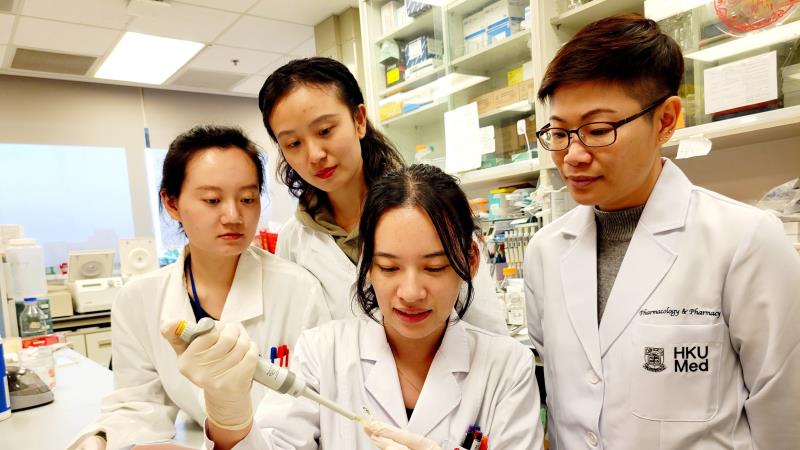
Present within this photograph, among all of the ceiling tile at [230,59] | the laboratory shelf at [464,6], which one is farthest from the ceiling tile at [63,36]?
the laboratory shelf at [464,6]

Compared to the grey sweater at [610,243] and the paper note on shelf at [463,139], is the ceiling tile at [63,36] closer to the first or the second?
the paper note on shelf at [463,139]

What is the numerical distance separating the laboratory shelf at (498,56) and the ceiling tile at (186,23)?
2.01 metres

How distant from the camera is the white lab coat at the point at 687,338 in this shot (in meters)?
0.94

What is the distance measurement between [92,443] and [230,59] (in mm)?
4368

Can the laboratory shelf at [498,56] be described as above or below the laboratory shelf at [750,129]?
above

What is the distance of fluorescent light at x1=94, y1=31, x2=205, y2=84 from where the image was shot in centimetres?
421

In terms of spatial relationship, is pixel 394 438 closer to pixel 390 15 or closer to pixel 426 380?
pixel 426 380

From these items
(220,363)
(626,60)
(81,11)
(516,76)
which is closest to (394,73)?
(516,76)

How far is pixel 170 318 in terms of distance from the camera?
127cm

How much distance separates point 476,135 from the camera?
2.85 m

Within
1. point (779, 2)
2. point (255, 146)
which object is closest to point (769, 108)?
point (779, 2)

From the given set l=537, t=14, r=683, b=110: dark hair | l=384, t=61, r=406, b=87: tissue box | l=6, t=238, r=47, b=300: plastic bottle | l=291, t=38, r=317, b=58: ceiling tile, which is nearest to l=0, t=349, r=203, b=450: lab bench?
l=6, t=238, r=47, b=300: plastic bottle

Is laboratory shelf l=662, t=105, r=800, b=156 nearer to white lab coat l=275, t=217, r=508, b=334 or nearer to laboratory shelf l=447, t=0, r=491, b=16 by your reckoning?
white lab coat l=275, t=217, r=508, b=334

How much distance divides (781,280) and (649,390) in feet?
1.07
